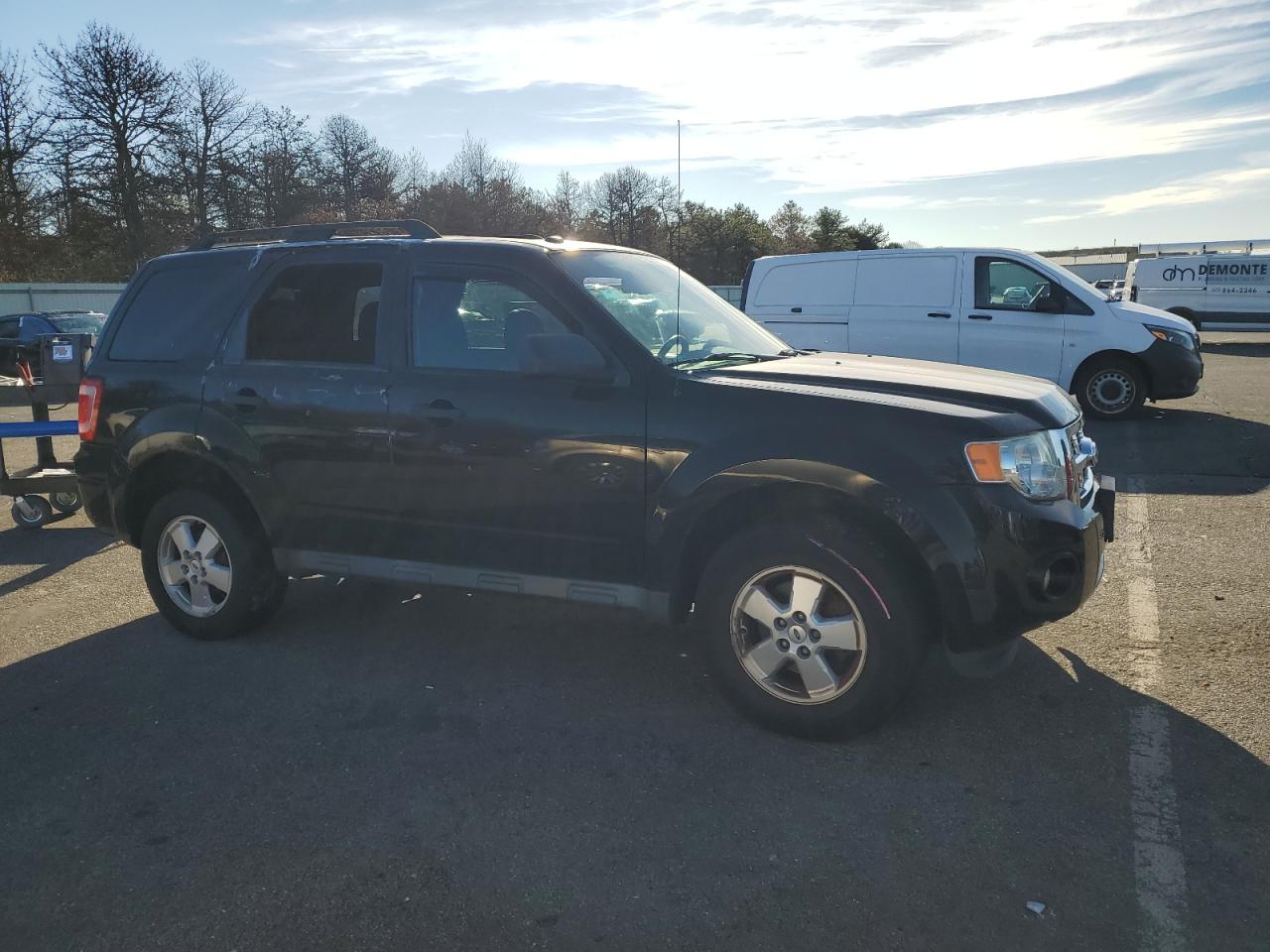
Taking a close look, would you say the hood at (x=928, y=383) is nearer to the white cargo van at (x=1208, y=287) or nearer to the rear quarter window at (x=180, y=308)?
the rear quarter window at (x=180, y=308)

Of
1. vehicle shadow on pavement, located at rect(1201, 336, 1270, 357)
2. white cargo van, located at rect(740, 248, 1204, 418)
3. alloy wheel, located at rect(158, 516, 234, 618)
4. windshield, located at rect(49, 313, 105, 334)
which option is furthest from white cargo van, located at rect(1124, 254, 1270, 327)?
alloy wheel, located at rect(158, 516, 234, 618)

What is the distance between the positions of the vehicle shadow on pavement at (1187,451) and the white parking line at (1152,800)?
11.1ft

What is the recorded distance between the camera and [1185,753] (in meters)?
3.57

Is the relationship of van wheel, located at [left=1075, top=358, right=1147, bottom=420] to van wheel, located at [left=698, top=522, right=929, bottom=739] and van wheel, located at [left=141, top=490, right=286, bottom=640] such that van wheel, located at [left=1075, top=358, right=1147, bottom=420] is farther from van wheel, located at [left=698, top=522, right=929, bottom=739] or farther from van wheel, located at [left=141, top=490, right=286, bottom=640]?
van wheel, located at [left=141, top=490, right=286, bottom=640]

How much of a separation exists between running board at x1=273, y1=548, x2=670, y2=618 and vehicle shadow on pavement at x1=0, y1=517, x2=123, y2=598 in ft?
7.40

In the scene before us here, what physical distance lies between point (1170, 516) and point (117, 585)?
714 cm

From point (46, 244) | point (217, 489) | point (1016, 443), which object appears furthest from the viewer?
point (46, 244)

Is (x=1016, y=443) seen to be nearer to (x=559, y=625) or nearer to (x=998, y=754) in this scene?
(x=998, y=754)

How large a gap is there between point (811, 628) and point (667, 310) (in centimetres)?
167

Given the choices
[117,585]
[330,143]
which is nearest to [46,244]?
[330,143]

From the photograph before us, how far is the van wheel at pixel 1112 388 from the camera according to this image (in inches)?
451

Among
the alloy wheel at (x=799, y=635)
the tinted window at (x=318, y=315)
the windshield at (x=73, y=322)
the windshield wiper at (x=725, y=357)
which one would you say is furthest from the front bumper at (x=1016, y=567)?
the windshield at (x=73, y=322)

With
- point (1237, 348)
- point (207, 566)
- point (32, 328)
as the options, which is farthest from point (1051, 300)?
point (32, 328)

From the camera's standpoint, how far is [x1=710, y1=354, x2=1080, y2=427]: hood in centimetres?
377
